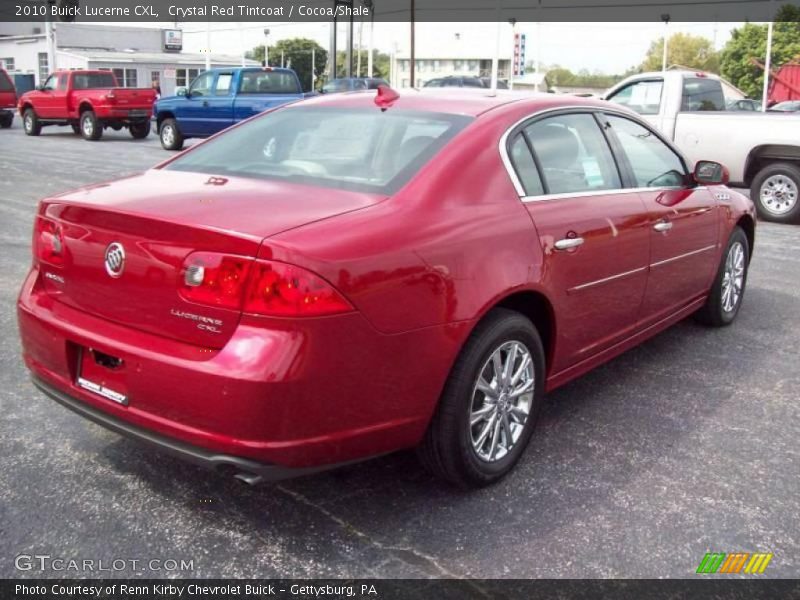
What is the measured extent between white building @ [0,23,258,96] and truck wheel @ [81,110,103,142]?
29.9m

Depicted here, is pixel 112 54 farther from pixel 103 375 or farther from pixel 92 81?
pixel 103 375

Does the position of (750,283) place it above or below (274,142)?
below

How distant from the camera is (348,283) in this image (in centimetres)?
269

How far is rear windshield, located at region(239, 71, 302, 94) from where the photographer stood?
1908 cm

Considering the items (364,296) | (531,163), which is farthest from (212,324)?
(531,163)

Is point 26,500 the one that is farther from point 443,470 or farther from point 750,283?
point 750,283

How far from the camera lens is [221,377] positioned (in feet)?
8.62

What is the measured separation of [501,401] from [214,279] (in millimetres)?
1311

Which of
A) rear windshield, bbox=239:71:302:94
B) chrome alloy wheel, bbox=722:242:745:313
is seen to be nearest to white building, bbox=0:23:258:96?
rear windshield, bbox=239:71:302:94

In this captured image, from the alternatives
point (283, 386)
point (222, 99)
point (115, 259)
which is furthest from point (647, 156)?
point (222, 99)

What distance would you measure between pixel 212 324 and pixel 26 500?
117 centimetres

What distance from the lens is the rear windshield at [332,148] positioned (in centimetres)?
336

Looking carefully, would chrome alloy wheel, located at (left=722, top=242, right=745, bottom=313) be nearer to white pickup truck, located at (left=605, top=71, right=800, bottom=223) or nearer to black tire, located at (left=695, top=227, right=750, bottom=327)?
black tire, located at (left=695, top=227, right=750, bottom=327)

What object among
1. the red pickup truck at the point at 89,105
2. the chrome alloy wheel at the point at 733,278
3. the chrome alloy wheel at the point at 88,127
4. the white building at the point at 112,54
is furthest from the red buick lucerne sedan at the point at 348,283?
the white building at the point at 112,54
